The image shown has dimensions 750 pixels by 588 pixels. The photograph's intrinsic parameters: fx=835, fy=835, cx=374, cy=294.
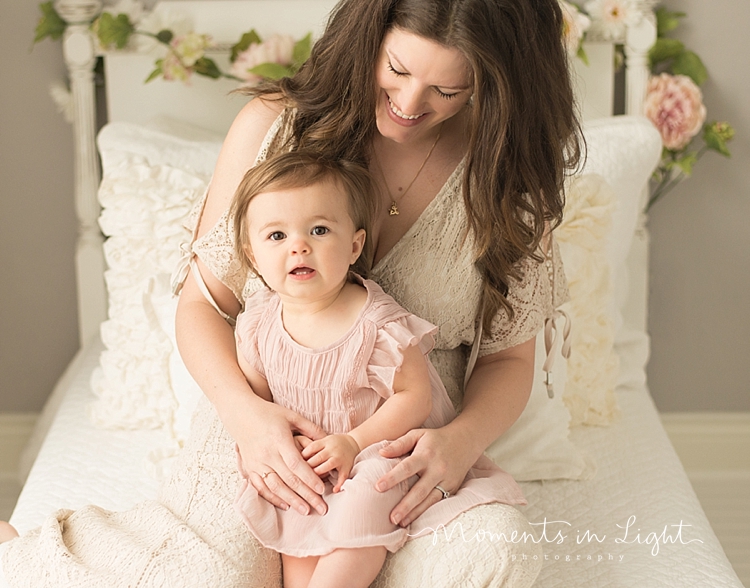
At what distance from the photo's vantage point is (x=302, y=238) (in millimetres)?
1229

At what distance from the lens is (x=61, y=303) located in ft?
7.99

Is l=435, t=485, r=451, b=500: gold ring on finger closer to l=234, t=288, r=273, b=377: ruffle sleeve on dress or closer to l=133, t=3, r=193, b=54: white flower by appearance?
l=234, t=288, r=273, b=377: ruffle sleeve on dress

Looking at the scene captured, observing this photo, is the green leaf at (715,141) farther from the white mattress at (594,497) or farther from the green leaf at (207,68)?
the green leaf at (207,68)

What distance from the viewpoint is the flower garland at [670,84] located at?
213 centimetres

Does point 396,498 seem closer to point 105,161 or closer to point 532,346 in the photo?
point 532,346

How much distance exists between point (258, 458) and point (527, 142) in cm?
66

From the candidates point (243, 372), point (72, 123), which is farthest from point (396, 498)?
point (72, 123)

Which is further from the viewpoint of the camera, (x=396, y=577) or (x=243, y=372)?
(x=243, y=372)

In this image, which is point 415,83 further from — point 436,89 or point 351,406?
point 351,406

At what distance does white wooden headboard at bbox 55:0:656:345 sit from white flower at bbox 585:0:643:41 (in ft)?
0.08

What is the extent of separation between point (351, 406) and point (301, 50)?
45.4 inches

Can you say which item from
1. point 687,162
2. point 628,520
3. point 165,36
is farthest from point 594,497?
point 165,36

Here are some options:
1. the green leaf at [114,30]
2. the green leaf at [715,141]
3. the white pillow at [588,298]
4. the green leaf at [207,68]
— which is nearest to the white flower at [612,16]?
the green leaf at [715,141]

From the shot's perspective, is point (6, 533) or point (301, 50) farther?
point (301, 50)
